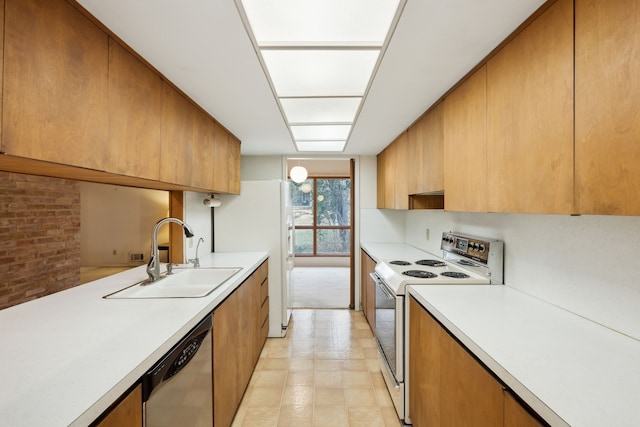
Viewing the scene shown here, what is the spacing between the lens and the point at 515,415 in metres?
0.87

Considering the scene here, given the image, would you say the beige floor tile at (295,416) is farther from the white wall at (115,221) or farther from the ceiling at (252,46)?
the ceiling at (252,46)

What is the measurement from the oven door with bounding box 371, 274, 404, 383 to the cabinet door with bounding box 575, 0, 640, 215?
4.08ft

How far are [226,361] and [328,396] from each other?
0.90 meters

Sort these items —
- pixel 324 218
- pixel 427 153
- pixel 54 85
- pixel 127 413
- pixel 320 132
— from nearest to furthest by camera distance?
pixel 127 413 < pixel 54 85 < pixel 427 153 < pixel 320 132 < pixel 324 218

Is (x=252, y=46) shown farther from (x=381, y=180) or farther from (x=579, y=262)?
(x=381, y=180)

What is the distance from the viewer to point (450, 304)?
149 centimetres

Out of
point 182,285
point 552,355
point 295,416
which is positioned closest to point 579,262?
point 552,355

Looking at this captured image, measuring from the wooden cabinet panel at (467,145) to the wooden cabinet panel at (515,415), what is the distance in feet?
2.85

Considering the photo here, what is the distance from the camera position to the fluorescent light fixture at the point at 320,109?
2.09 m

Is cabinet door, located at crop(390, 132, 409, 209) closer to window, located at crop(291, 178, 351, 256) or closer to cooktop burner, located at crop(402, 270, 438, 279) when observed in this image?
cooktop burner, located at crop(402, 270, 438, 279)

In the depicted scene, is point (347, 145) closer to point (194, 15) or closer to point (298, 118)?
point (298, 118)

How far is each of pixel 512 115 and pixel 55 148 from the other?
1.74m

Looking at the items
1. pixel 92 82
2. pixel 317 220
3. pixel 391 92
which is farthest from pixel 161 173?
pixel 317 220

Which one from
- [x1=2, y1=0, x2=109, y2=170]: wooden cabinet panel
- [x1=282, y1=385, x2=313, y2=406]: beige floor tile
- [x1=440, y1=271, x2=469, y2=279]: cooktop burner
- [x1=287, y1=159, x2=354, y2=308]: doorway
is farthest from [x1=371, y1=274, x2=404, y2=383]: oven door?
[x1=287, y1=159, x2=354, y2=308]: doorway
